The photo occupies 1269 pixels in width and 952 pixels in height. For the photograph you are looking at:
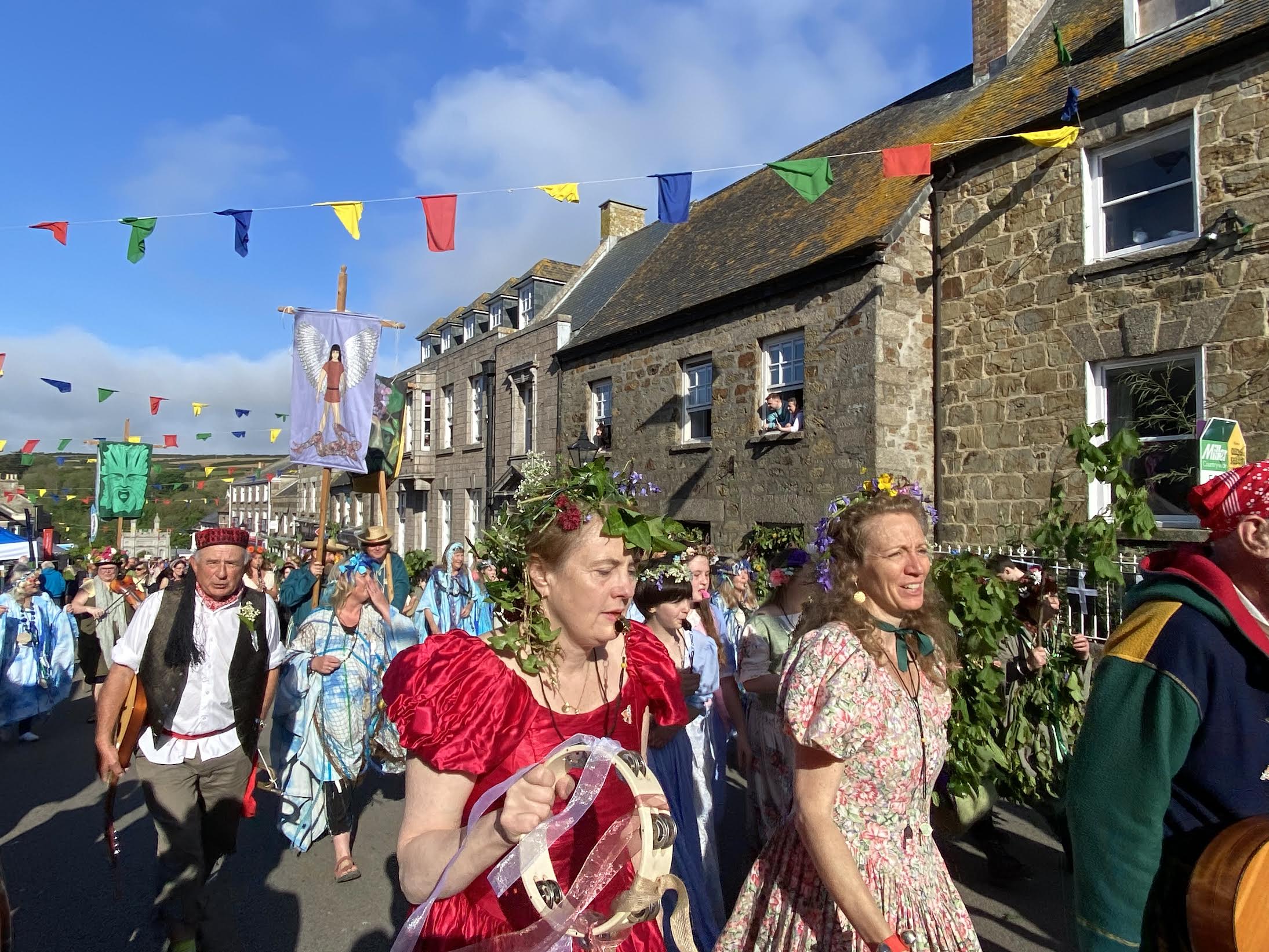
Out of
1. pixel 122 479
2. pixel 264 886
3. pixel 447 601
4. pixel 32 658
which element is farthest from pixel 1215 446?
pixel 122 479

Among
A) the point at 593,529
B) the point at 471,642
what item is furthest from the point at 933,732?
the point at 471,642

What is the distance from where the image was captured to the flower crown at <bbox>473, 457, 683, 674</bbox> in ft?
7.66

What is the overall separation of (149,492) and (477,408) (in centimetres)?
1604

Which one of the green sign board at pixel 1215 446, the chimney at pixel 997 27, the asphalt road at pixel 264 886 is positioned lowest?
the asphalt road at pixel 264 886

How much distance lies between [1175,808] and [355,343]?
368 inches

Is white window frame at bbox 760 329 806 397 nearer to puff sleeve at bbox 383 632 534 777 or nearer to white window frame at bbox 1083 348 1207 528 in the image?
white window frame at bbox 1083 348 1207 528

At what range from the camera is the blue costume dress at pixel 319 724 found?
5113 millimetres

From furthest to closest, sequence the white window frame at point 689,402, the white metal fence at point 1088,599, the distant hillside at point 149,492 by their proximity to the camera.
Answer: the distant hillside at point 149,492
the white window frame at point 689,402
the white metal fence at point 1088,599

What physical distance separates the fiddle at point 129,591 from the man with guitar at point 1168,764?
36.3ft

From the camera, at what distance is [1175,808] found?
1853mm

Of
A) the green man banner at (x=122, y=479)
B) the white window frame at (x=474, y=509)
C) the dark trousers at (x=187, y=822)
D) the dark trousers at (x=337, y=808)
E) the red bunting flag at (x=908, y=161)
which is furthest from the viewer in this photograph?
the white window frame at (x=474, y=509)

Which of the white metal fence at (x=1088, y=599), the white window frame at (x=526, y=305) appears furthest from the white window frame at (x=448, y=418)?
the white metal fence at (x=1088, y=599)

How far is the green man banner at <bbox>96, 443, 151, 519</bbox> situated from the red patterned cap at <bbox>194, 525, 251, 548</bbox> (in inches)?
737

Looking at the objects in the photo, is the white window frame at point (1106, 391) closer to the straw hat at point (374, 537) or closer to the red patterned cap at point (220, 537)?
the straw hat at point (374, 537)
